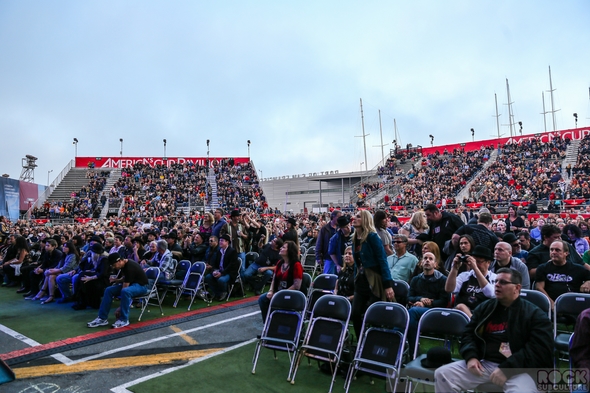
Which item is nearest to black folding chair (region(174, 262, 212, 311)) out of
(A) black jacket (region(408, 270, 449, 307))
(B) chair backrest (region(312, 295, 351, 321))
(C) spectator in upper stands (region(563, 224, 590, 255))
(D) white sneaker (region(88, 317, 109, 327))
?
(D) white sneaker (region(88, 317, 109, 327))

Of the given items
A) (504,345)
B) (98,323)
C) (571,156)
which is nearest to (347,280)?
(504,345)

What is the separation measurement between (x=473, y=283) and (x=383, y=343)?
51.2 inches

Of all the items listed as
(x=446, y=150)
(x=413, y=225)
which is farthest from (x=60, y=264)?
(x=446, y=150)

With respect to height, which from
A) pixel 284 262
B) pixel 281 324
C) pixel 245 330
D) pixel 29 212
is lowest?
pixel 245 330

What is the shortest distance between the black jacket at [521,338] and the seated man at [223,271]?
5.48m

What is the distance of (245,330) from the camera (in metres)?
6.07

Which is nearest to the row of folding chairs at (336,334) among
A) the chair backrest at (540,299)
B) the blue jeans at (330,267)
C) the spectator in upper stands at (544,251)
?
the chair backrest at (540,299)

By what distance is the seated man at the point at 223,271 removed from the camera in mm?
7930

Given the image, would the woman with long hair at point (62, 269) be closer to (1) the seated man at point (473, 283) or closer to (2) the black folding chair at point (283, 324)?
(2) the black folding chair at point (283, 324)

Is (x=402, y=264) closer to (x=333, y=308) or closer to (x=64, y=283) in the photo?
(x=333, y=308)

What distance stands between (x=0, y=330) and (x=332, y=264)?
5708mm

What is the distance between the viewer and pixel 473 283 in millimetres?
4324

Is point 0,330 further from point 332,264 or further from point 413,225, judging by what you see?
point 413,225

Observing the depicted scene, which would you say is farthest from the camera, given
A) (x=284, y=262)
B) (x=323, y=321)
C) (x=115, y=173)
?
(x=115, y=173)
